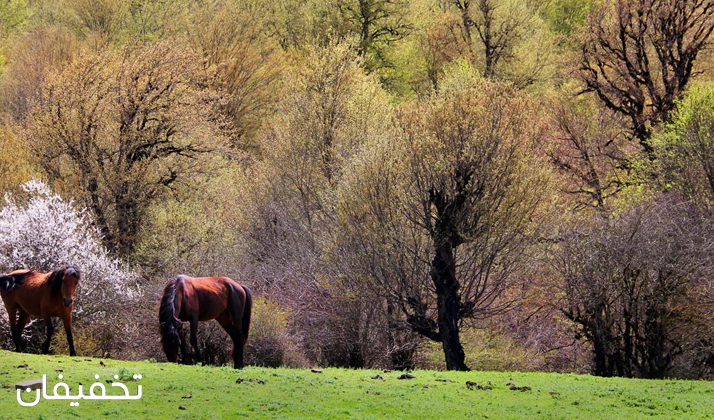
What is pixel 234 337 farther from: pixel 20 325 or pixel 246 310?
pixel 20 325

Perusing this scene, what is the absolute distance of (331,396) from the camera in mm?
15055

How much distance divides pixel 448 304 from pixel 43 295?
13.0 meters

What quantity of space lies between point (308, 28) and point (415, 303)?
3922 centimetres

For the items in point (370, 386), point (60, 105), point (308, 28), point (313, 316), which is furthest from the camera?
point (308, 28)

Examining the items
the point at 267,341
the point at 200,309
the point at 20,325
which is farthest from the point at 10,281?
the point at 267,341

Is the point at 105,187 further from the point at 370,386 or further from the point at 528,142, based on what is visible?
the point at 370,386

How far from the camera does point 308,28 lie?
6212 centimetres

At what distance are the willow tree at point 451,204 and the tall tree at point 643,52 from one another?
14582mm

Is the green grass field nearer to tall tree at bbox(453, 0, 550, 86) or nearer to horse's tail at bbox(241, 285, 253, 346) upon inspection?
horse's tail at bbox(241, 285, 253, 346)

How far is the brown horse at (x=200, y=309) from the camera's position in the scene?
61.7 ft

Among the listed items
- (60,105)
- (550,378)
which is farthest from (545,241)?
(60,105)

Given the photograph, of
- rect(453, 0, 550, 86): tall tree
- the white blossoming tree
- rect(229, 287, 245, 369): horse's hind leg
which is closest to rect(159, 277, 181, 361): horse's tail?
rect(229, 287, 245, 369): horse's hind leg

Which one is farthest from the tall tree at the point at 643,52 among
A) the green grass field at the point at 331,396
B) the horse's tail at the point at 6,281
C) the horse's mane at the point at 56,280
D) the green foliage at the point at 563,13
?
the green foliage at the point at 563,13

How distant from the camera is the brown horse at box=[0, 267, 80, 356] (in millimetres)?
20969
